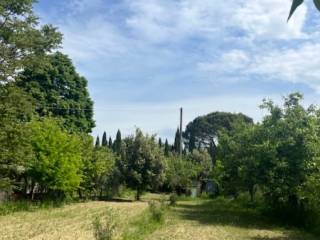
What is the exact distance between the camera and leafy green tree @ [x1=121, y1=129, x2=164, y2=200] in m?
42.4

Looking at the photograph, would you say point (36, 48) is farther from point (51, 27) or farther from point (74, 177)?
point (74, 177)

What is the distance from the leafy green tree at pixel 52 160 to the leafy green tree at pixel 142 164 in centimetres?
760

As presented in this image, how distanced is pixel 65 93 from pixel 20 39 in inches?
1548

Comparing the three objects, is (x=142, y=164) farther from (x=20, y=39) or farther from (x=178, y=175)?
(x=20, y=39)

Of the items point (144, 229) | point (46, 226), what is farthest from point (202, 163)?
point (144, 229)

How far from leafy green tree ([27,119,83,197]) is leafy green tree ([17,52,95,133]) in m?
19.6

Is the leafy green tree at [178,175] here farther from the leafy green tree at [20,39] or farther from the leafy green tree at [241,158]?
the leafy green tree at [20,39]

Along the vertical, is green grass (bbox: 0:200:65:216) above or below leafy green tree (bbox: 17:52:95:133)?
Answer: below

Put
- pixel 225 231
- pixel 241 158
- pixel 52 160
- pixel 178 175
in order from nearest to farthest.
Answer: pixel 225 231
pixel 241 158
pixel 52 160
pixel 178 175

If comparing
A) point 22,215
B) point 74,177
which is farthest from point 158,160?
point 22,215

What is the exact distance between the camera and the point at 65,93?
60.2 metres

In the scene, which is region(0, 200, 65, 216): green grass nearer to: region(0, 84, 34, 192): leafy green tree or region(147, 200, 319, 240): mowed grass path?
region(0, 84, 34, 192): leafy green tree

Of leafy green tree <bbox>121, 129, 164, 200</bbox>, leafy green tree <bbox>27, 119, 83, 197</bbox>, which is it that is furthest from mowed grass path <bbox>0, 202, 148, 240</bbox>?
leafy green tree <bbox>121, 129, 164, 200</bbox>

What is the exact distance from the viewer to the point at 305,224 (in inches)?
949
